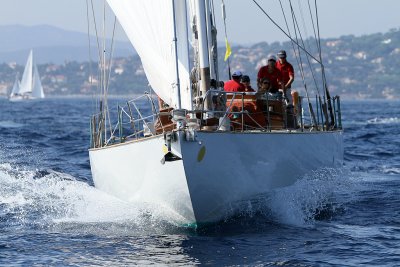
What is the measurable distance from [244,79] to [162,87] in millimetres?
2476

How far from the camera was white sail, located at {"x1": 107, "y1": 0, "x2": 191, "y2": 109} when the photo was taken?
12438mm

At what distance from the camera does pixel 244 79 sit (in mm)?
15156

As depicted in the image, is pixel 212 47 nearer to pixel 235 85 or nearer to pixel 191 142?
pixel 235 85

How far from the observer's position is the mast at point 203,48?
13586 millimetres

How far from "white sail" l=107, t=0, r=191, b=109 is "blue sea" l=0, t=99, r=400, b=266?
5.68 ft

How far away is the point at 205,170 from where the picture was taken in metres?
12.3

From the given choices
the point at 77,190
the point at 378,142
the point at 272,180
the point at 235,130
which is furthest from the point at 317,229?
the point at 378,142

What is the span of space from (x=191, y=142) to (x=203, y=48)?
220 centimetres

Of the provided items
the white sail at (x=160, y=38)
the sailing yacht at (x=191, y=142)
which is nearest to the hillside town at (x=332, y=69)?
the sailing yacht at (x=191, y=142)

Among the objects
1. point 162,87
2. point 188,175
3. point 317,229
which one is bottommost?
point 317,229

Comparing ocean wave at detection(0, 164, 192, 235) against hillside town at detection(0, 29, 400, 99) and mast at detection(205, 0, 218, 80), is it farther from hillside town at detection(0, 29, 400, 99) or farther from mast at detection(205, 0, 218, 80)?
hillside town at detection(0, 29, 400, 99)

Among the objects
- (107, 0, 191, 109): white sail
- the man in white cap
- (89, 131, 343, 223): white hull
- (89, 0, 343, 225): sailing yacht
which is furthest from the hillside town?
(107, 0, 191, 109): white sail

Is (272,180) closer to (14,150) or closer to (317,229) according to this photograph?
(317,229)

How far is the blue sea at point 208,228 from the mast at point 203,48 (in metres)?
1.73
